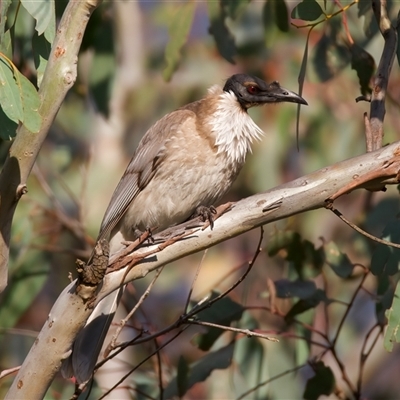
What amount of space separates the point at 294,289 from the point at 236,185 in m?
2.98

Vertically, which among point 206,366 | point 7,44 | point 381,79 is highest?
point 7,44

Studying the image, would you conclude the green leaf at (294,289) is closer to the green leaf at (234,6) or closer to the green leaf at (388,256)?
the green leaf at (388,256)

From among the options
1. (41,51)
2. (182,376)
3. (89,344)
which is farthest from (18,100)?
(182,376)

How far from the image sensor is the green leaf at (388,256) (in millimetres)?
3047

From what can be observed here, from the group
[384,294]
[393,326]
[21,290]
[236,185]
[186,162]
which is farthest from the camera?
[236,185]

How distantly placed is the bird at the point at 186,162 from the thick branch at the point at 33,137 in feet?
3.17

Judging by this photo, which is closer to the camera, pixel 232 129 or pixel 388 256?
pixel 388 256

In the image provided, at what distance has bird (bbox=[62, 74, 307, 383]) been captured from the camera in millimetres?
3592

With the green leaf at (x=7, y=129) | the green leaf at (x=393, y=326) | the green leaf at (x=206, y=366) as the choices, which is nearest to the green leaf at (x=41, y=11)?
the green leaf at (x=7, y=129)

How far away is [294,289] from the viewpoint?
11.5 feet

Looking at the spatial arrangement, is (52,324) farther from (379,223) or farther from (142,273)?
(379,223)

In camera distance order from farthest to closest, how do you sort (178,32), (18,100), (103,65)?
(103,65), (178,32), (18,100)

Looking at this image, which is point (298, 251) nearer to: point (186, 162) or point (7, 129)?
point (186, 162)

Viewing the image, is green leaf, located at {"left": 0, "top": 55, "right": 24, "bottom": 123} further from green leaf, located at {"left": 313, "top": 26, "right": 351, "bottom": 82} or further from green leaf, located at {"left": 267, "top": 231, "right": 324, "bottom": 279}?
green leaf, located at {"left": 313, "top": 26, "right": 351, "bottom": 82}
